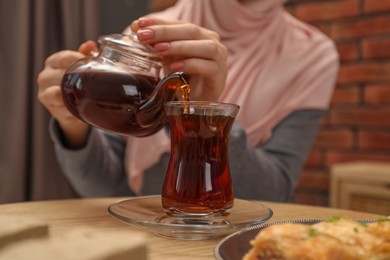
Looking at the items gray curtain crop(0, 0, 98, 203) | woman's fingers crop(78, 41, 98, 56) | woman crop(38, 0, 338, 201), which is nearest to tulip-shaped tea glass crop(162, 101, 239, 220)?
woman's fingers crop(78, 41, 98, 56)

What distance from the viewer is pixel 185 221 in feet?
1.98

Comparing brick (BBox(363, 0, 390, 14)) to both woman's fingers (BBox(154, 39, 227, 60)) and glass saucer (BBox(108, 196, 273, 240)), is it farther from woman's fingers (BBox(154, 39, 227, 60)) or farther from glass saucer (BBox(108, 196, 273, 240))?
glass saucer (BBox(108, 196, 273, 240))

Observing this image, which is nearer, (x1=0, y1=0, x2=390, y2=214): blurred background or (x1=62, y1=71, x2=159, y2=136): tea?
(x1=62, y1=71, x2=159, y2=136): tea

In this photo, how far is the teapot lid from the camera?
0.68m

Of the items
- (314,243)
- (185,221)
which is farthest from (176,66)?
(314,243)

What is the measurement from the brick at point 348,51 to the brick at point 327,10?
12cm

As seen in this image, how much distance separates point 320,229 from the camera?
0.47 m

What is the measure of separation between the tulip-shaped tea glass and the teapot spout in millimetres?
47

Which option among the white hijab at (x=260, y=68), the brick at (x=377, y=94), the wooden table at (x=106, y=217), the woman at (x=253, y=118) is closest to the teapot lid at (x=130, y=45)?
the wooden table at (x=106, y=217)

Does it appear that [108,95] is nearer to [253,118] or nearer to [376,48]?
[253,118]

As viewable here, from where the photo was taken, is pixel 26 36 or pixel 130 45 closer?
pixel 130 45

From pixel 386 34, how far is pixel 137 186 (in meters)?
1.25

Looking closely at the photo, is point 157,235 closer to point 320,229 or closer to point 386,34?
point 320,229

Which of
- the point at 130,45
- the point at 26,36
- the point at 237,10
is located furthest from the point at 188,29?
the point at 26,36
